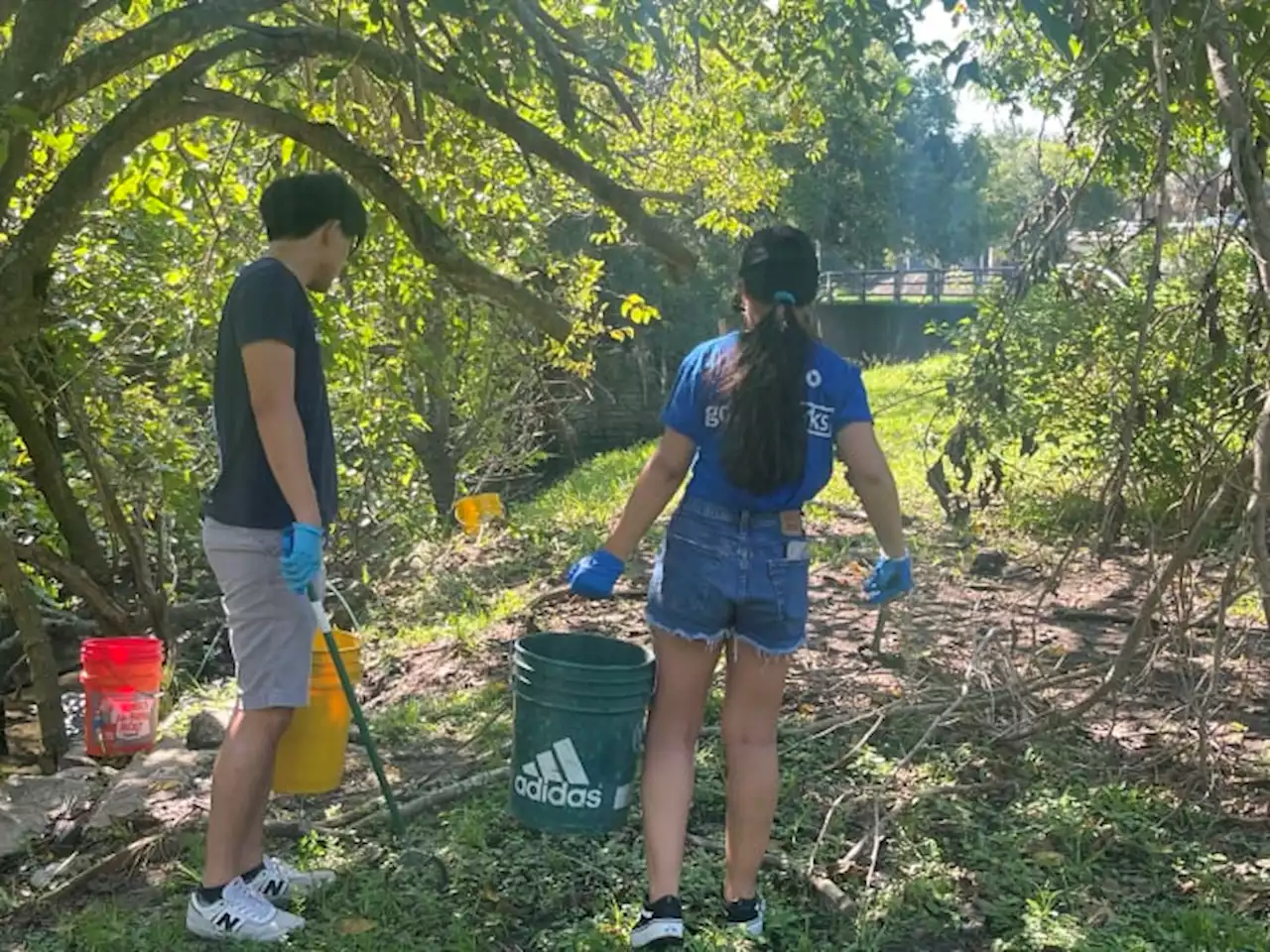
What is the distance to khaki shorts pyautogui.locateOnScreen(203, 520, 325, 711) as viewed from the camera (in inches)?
129

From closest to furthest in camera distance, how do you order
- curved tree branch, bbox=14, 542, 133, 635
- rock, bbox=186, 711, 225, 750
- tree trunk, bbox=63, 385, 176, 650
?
rock, bbox=186, 711, 225, 750, curved tree branch, bbox=14, 542, 133, 635, tree trunk, bbox=63, 385, 176, 650

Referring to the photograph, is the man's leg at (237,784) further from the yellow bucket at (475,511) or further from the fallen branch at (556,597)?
the yellow bucket at (475,511)

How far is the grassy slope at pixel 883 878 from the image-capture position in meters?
3.34

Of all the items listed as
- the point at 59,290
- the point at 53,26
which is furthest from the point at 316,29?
the point at 59,290

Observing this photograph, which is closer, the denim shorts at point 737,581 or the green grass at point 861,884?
the denim shorts at point 737,581

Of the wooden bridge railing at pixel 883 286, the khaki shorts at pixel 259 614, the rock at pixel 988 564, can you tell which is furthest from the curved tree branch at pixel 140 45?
the wooden bridge railing at pixel 883 286

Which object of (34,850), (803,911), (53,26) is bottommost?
(34,850)

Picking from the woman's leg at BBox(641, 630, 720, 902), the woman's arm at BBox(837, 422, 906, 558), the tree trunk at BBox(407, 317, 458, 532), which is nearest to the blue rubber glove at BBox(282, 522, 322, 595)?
the woman's leg at BBox(641, 630, 720, 902)

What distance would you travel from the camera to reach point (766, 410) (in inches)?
121

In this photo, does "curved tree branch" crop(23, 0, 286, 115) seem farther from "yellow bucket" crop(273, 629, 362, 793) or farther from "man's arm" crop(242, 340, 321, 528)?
"yellow bucket" crop(273, 629, 362, 793)

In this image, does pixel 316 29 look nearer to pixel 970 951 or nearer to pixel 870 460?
pixel 870 460

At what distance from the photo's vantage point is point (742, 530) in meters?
3.16

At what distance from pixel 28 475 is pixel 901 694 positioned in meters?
4.40

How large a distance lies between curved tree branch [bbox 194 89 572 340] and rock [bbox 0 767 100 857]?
2331 mm
